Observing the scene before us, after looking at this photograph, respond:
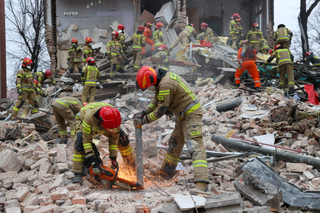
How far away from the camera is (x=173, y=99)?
14.1ft

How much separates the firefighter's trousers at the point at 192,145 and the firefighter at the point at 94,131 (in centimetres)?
78

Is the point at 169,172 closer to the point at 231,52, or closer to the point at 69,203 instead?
the point at 69,203

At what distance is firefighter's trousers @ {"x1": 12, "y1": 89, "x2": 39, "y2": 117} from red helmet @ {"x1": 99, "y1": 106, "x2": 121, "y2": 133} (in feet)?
20.7

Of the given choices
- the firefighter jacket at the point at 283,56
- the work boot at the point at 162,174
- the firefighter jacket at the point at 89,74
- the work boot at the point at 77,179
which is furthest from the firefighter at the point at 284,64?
the work boot at the point at 77,179

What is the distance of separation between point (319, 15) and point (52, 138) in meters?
27.7

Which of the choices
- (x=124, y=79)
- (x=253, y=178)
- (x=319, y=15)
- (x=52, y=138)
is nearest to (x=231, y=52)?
(x=124, y=79)

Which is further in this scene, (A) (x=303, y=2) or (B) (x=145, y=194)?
(A) (x=303, y=2)

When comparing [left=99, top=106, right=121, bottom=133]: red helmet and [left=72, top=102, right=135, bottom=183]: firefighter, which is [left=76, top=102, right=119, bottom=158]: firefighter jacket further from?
[left=99, top=106, right=121, bottom=133]: red helmet

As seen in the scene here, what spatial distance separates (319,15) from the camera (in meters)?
26.7

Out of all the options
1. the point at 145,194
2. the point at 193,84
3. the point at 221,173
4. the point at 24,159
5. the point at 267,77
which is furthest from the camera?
the point at 193,84

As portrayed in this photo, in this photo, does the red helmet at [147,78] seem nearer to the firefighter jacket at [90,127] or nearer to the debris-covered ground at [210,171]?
the firefighter jacket at [90,127]

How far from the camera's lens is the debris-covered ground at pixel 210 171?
3.47m

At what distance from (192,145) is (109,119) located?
1221 mm

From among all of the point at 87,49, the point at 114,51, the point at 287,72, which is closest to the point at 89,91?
the point at 114,51
